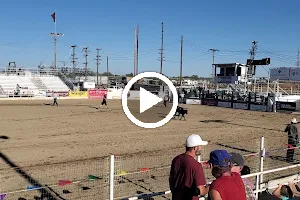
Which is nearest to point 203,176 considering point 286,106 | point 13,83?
point 286,106

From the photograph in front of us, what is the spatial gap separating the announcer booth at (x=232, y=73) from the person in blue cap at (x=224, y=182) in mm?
46686

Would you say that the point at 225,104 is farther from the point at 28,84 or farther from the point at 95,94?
the point at 28,84

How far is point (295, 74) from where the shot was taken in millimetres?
50062

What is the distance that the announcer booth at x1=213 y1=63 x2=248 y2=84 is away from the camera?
48625mm

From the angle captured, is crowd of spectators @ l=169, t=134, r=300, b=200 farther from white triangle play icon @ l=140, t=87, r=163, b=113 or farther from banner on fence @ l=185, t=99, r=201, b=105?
banner on fence @ l=185, t=99, r=201, b=105

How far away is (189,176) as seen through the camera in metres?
3.66

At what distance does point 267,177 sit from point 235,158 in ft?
18.4

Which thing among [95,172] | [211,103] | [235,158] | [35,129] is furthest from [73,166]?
[211,103]

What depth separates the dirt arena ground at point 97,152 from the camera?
7.81 metres

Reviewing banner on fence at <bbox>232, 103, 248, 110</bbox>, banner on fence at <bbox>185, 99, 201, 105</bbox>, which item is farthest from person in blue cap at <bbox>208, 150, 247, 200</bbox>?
banner on fence at <bbox>185, 99, 201, 105</bbox>

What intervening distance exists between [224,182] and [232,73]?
48404mm

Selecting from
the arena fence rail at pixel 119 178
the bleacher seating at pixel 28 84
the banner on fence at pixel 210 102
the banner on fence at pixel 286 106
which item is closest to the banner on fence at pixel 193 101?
the banner on fence at pixel 210 102

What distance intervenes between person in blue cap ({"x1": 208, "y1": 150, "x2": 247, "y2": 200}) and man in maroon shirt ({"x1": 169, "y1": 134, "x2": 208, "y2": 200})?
42 centimetres

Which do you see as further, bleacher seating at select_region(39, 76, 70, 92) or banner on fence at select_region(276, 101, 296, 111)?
bleacher seating at select_region(39, 76, 70, 92)
